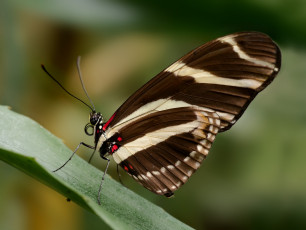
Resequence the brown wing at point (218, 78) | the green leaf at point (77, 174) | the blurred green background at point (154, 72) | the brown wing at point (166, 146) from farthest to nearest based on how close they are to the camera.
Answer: the blurred green background at point (154, 72)
the brown wing at point (166, 146)
the brown wing at point (218, 78)
the green leaf at point (77, 174)

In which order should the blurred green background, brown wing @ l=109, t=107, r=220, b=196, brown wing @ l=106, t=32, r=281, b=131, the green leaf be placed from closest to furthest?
the green leaf, brown wing @ l=106, t=32, r=281, b=131, brown wing @ l=109, t=107, r=220, b=196, the blurred green background

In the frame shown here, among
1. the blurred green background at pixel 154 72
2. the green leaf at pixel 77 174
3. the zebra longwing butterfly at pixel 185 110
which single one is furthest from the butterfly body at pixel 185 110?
the blurred green background at pixel 154 72

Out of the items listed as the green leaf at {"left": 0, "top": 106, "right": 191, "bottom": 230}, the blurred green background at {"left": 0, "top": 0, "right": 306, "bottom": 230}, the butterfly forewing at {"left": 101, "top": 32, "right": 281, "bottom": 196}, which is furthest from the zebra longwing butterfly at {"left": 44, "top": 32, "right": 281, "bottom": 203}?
the blurred green background at {"left": 0, "top": 0, "right": 306, "bottom": 230}

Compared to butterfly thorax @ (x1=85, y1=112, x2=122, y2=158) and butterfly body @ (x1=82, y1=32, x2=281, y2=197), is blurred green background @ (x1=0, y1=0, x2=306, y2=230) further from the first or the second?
butterfly thorax @ (x1=85, y1=112, x2=122, y2=158)

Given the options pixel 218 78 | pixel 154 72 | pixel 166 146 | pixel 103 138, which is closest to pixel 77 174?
pixel 103 138

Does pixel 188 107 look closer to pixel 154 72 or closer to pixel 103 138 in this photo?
pixel 103 138

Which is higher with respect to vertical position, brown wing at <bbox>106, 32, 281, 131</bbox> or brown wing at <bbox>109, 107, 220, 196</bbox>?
brown wing at <bbox>106, 32, 281, 131</bbox>

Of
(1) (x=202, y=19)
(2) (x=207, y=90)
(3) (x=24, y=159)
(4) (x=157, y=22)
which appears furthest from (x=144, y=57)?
(3) (x=24, y=159)

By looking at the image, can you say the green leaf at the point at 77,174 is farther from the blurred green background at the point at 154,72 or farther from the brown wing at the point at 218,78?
the blurred green background at the point at 154,72
